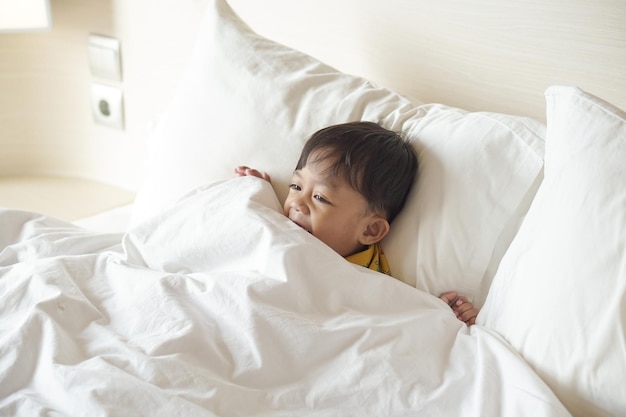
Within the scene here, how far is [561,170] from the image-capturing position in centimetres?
96

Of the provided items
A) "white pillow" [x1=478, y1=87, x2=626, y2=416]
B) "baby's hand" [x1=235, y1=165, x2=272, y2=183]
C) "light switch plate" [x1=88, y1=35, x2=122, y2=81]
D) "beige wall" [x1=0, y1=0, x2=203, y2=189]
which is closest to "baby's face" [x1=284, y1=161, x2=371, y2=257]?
"baby's hand" [x1=235, y1=165, x2=272, y2=183]

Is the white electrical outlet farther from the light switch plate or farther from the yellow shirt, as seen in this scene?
the yellow shirt

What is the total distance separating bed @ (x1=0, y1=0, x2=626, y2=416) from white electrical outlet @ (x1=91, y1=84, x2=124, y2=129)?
0.77 metres

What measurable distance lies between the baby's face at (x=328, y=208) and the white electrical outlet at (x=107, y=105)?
1.03m

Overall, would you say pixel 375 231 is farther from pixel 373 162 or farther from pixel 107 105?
pixel 107 105

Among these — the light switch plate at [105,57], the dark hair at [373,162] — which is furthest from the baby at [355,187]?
the light switch plate at [105,57]

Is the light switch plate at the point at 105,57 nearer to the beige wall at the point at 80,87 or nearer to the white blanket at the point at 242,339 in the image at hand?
the beige wall at the point at 80,87

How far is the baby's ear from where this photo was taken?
1.19 m

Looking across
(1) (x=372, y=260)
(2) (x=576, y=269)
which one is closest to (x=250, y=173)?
(1) (x=372, y=260)

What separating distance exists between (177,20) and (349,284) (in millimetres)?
1082

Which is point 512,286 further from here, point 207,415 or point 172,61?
point 172,61

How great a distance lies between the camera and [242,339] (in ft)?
3.19

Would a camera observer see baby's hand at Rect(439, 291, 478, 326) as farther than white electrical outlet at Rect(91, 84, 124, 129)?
No

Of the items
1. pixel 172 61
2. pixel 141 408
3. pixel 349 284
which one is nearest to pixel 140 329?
pixel 141 408
